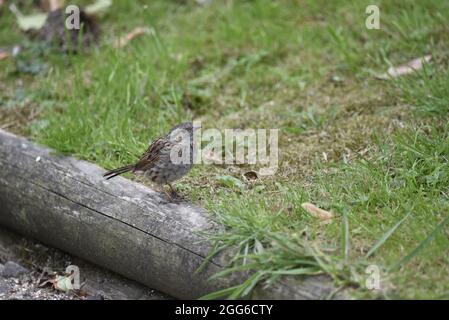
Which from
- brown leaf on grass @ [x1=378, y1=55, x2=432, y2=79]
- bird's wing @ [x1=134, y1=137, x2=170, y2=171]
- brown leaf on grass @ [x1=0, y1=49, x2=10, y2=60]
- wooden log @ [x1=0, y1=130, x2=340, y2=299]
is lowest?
wooden log @ [x1=0, y1=130, x2=340, y2=299]

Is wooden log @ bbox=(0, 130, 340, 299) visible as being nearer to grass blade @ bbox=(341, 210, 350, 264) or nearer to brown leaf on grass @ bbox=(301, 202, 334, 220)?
grass blade @ bbox=(341, 210, 350, 264)

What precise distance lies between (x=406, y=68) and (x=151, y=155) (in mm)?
2660

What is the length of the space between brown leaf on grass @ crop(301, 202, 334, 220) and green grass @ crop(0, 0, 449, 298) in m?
0.05

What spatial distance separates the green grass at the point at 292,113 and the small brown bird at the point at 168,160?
0.22 meters

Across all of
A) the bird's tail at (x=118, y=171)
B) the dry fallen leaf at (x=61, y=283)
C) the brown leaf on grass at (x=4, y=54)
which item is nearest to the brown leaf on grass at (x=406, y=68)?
the bird's tail at (x=118, y=171)

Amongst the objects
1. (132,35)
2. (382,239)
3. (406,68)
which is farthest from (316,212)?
(132,35)

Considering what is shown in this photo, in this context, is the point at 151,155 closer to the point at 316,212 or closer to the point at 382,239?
the point at 316,212

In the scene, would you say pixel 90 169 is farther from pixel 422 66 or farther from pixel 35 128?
pixel 422 66

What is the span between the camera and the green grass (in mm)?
3922

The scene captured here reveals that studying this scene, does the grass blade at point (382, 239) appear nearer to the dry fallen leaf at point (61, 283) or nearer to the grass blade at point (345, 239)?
the grass blade at point (345, 239)

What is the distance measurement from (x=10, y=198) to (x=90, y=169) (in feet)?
2.41

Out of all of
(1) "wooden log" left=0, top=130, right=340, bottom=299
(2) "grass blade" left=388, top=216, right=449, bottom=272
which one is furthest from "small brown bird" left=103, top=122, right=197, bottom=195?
(2) "grass blade" left=388, top=216, right=449, bottom=272

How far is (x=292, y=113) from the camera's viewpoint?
6.07 m
